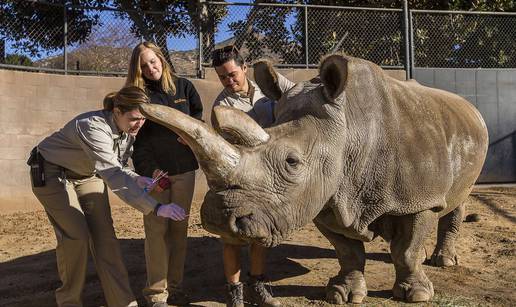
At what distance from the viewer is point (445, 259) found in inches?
238

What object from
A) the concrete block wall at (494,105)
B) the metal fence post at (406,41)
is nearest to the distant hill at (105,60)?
the metal fence post at (406,41)

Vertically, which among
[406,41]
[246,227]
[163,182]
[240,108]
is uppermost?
[406,41]

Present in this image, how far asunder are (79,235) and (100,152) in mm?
678

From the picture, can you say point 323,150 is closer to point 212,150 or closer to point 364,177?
point 364,177

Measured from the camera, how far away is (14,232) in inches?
327

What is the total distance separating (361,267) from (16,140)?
6754mm

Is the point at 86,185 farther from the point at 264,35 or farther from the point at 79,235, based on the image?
the point at 264,35

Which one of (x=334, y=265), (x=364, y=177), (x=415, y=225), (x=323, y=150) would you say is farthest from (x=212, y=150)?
(x=334, y=265)

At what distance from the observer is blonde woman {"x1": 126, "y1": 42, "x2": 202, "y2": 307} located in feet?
15.4

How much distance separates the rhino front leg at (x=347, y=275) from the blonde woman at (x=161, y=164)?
1.11 metres

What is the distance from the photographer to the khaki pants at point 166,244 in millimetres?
4691

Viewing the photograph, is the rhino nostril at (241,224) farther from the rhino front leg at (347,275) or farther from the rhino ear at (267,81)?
the rhino ear at (267,81)

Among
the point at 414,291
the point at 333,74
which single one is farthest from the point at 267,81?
the point at 414,291

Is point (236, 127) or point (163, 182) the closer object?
point (236, 127)
